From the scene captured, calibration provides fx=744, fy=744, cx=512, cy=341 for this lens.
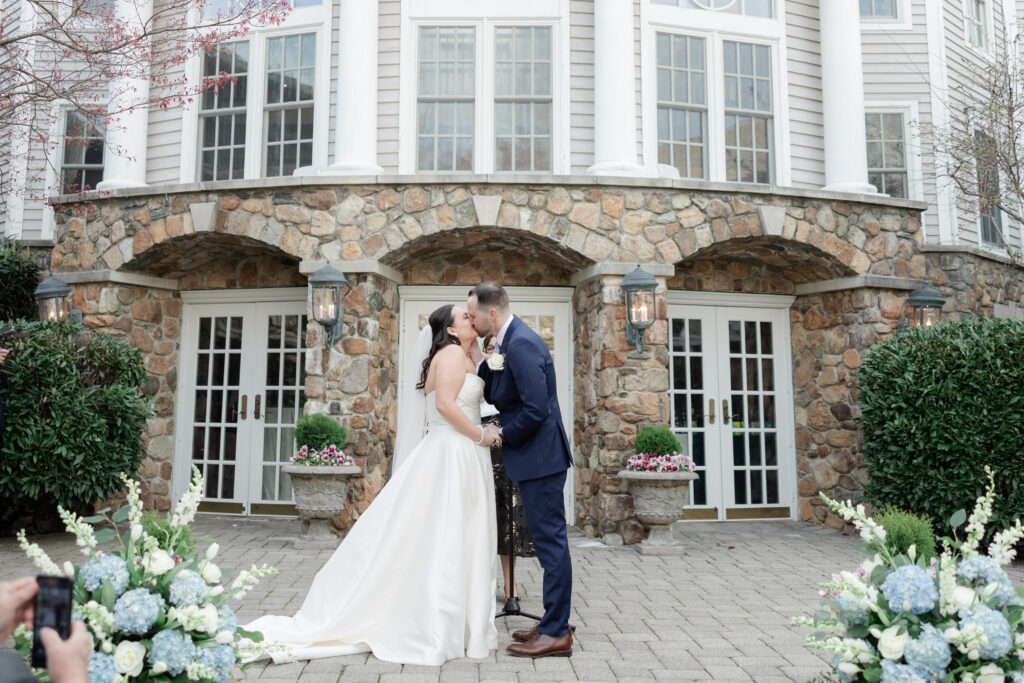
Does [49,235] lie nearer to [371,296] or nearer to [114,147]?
[114,147]

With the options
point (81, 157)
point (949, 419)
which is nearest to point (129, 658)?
point (949, 419)

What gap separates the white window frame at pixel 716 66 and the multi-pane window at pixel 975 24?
395 cm

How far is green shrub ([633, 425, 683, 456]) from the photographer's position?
24.8 ft

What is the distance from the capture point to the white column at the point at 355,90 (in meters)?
8.60

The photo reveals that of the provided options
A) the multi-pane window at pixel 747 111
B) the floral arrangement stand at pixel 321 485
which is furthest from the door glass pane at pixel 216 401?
the multi-pane window at pixel 747 111

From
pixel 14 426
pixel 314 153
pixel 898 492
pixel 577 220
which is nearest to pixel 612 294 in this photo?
pixel 577 220

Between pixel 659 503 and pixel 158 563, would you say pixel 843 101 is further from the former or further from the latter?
pixel 158 563

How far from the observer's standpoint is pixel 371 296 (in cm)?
830

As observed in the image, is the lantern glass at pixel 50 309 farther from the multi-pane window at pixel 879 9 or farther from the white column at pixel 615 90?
the multi-pane window at pixel 879 9

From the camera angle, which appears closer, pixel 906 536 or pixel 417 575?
pixel 906 536

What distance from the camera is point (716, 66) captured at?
31.3 feet

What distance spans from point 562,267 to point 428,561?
5389 millimetres

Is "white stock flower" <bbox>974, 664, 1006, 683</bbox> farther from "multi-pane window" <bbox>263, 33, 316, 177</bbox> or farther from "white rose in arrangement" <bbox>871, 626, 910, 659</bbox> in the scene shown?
"multi-pane window" <bbox>263, 33, 316, 177</bbox>

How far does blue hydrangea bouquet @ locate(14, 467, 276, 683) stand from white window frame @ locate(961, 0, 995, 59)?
1282 cm
